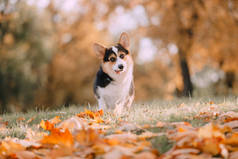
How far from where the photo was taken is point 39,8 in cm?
1287

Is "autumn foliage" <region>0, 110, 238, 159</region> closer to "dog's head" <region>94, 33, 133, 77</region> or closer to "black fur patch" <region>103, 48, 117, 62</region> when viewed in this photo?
"dog's head" <region>94, 33, 133, 77</region>

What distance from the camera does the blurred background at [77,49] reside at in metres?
7.97

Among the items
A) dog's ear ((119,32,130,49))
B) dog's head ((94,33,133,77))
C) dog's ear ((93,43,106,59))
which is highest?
dog's ear ((119,32,130,49))

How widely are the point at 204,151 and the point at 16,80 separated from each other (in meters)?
11.3

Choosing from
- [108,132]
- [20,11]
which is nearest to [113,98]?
[108,132]

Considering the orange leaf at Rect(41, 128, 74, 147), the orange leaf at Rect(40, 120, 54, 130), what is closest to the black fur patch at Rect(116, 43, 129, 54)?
the orange leaf at Rect(40, 120, 54, 130)

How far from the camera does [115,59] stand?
3.58 metres

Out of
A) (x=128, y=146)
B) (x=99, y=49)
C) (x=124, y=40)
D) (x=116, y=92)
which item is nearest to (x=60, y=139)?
(x=128, y=146)

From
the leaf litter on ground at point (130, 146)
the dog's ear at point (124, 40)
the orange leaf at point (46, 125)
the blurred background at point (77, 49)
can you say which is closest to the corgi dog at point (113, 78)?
the dog's ear at point (124, 40)

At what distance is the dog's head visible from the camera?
3.52m

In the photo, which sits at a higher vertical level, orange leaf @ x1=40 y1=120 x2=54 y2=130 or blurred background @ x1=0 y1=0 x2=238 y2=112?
blurred background @ x1=0 y1=0 x2=238 y2=112

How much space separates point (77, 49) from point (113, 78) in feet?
29.9

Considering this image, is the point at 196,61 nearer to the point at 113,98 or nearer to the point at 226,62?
the point at 226,62

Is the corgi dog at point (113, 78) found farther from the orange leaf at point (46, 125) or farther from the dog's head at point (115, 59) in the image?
the orange leaf at point (46, 125)
